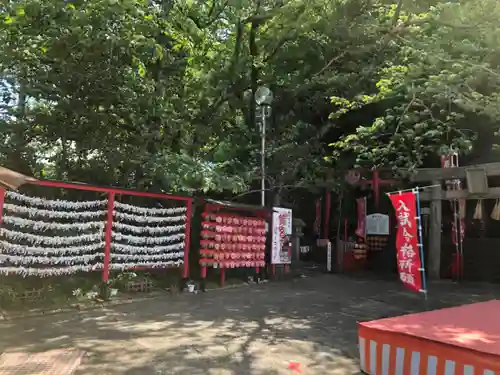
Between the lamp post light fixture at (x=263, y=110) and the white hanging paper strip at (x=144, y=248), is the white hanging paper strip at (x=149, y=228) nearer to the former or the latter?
the white hanging paper strip at (x=144, y=248)

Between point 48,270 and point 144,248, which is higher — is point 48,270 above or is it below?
below

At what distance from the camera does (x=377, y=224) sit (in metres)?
15.9

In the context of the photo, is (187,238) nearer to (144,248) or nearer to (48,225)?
(144,248)

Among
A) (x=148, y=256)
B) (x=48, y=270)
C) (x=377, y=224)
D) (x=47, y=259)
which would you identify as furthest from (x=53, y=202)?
(x=377, y=224)

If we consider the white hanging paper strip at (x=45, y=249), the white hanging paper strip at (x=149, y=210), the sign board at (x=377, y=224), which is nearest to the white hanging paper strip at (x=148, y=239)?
the white hanging paper strip at (x=45, y=249)

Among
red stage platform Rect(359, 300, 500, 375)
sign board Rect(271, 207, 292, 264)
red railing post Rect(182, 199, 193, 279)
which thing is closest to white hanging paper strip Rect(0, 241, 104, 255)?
red railing post Rect(182, 199, 193, 279)

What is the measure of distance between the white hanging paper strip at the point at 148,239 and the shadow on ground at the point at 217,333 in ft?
4.31

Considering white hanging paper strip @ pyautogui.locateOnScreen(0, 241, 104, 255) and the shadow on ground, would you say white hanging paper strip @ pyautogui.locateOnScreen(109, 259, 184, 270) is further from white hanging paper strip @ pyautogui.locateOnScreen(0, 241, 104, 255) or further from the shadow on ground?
the shadow on ground

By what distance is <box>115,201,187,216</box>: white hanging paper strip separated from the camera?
9.53m

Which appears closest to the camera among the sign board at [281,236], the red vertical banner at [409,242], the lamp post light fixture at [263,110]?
the red vertical banner at [409,242]

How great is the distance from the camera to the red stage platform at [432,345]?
4.20 meters

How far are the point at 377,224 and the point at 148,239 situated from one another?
357 inches

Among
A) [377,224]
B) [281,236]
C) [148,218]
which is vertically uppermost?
[377,224]

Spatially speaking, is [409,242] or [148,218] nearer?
Answer: [409,242]
